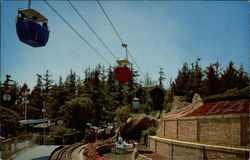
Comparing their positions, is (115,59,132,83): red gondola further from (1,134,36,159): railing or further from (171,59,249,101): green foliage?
(171,59,249,101): green foliage

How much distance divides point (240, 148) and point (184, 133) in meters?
5.17

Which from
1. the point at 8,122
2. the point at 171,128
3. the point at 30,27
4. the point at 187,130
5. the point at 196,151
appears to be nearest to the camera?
the point at 30,27

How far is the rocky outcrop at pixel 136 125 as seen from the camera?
28641 millimetres

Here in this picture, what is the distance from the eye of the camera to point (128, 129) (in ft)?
96.1

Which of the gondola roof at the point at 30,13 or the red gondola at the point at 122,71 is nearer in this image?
the gondola roof at the point at 30,13

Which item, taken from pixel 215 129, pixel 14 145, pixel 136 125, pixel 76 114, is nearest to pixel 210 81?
pixel 136 125

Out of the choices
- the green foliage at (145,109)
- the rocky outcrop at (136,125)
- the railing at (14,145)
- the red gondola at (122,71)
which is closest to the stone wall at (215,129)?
the red gondola at (122,71)

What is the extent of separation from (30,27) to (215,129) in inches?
473

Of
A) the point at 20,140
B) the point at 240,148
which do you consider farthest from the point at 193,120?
the point at 20,140

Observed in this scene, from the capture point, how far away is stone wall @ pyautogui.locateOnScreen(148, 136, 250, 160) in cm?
925

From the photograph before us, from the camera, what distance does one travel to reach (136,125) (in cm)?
2881

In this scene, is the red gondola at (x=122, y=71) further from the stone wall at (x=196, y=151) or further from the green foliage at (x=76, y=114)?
the green foliage at (x=76, y=114)

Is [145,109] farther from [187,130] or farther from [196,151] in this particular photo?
[196,151]

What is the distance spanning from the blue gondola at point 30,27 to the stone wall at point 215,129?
11.2 meters
